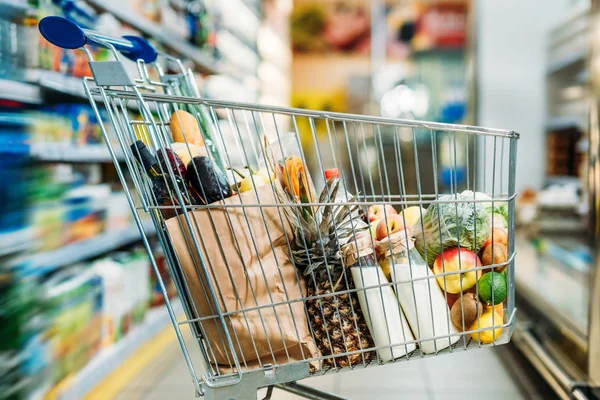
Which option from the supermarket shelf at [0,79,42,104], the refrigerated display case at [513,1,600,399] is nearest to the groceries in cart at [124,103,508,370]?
the supermarket shelf at [0,79,42,104]

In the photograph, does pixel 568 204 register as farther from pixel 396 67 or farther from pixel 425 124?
pixel 396 67

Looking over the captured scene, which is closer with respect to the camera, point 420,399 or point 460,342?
point 460,342

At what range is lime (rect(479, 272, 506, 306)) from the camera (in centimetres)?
130

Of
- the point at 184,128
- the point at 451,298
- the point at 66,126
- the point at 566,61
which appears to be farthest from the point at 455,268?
the point at 566,61

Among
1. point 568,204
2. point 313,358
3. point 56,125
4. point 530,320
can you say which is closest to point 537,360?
point 530,320

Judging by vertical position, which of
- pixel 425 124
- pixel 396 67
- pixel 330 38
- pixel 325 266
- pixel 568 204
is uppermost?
pixel 330 38

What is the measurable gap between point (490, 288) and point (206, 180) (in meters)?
0.65

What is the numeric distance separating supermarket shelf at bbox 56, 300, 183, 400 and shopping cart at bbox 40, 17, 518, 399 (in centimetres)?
120

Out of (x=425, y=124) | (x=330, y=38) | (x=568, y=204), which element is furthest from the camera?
(x=330, y=38)

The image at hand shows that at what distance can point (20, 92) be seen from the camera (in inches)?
77.4

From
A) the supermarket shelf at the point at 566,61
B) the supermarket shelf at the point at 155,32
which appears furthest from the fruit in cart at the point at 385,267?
the supermarket shelf at the point at 566,61

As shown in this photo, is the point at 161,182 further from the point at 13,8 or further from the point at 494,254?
the point at 13,8

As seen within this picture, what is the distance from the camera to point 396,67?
36.7 ft

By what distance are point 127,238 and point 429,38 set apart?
29.7 feet
